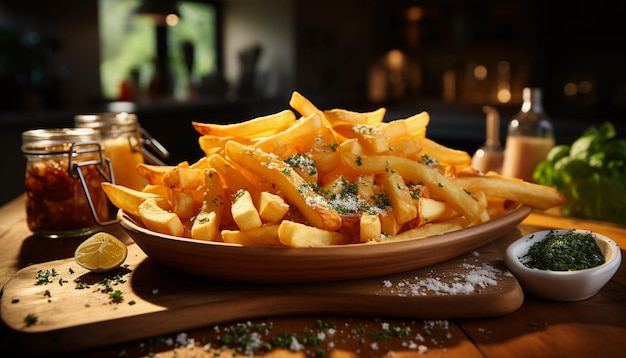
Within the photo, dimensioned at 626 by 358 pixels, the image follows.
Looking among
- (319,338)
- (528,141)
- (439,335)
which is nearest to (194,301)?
(319,338)

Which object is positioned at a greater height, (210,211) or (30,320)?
(210,211)

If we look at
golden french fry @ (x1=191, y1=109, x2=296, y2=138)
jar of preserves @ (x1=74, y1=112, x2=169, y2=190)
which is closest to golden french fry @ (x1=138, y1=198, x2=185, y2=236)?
golden french fry @ (x1=191, y1=109, x2=296, y2=138)

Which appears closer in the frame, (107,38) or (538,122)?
(538,122)

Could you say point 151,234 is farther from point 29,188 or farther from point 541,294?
point 541,294

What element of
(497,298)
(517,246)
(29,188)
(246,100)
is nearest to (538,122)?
Answer: (517,246)

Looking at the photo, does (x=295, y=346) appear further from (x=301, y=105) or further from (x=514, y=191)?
(x=514, y=191)

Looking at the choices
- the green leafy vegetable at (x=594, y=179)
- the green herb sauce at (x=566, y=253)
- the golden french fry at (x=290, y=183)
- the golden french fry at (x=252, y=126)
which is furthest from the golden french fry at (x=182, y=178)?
the green leafy vegetable at (x=594, y=179)
